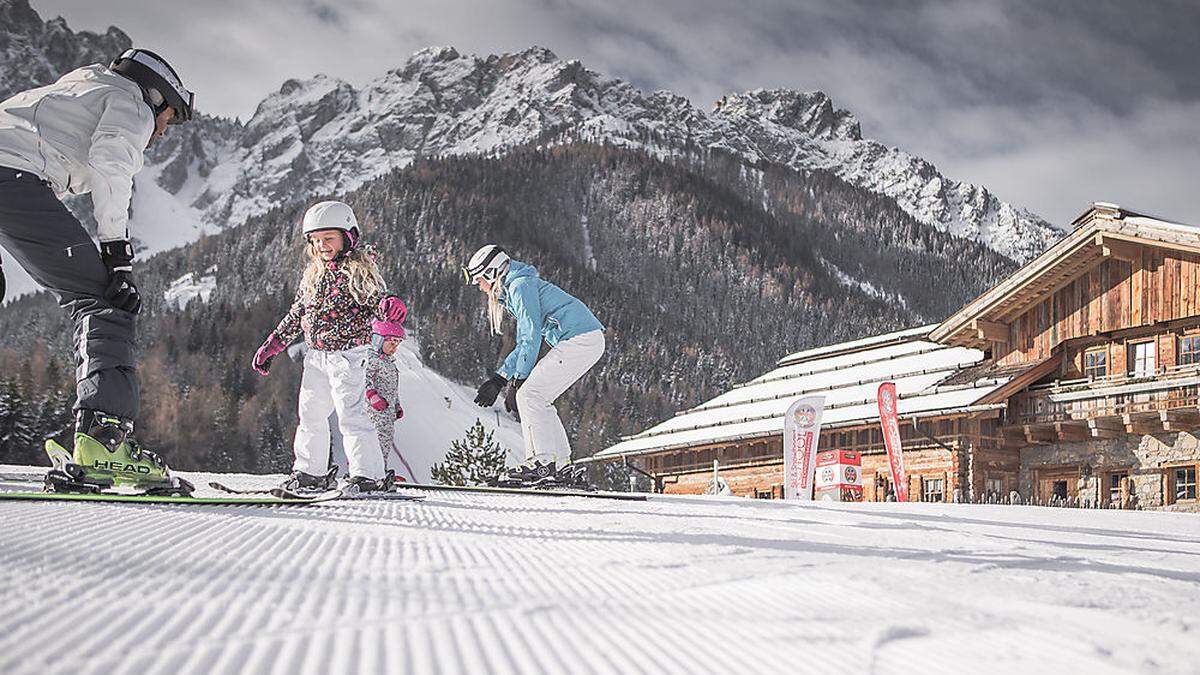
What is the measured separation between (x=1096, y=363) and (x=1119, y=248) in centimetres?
241

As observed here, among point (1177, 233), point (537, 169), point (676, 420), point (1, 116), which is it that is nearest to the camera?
point (1, 116)

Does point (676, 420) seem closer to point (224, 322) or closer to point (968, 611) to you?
point (968, 611)

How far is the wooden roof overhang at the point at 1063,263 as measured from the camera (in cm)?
1645

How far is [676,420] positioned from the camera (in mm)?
27641

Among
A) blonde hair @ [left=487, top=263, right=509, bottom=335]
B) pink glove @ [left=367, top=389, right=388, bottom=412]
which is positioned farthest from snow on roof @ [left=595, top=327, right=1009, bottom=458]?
pink glove @ [left=367, top=389, right=388, bottom=412]

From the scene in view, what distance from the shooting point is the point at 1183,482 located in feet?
53.4

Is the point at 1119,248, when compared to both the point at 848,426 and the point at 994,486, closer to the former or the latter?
the point at 994,486

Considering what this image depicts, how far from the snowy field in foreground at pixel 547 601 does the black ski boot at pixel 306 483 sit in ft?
6.36

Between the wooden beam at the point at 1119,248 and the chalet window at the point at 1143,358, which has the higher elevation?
the wooden beam at the point at 1119,248

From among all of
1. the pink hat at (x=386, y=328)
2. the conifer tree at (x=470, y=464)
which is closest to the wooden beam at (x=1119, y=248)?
the pink hat at (x=386, y=328)

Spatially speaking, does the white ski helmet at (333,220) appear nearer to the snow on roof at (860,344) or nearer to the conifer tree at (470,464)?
the snow on roof at (860,344)

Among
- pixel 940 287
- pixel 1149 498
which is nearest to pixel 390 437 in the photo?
pixel 1149 498

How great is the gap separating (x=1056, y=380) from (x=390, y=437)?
14.5 metres

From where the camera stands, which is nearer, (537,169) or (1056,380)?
(1056,380)
